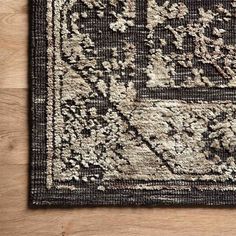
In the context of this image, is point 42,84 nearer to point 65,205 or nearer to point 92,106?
point 92,106

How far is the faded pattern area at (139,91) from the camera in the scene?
2.64ft

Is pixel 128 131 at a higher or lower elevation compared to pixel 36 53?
lower

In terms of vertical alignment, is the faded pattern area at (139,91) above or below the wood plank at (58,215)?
above

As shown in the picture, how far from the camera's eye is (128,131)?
808mm

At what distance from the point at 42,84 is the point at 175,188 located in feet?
1.10

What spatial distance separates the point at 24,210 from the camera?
815 millimetres

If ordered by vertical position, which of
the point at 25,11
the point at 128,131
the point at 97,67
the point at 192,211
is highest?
the point at 25,11

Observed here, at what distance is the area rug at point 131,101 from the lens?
80cm

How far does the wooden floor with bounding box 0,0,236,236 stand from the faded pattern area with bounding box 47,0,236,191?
0.18 ft

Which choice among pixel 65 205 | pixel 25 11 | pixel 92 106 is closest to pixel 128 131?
pixel 92 106

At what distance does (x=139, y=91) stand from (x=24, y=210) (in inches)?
13.0

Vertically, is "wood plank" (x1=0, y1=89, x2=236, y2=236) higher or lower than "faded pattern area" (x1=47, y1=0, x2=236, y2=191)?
lower

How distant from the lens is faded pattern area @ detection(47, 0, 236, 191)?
31.6 inches

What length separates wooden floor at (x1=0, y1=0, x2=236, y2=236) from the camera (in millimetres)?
805
